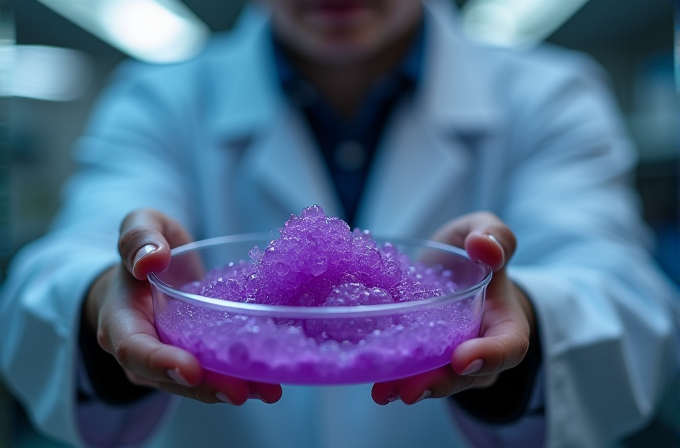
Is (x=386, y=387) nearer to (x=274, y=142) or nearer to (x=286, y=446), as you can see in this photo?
(x=286, y=446)

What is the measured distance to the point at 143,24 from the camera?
2475mm

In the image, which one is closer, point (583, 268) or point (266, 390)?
point (266, 390)

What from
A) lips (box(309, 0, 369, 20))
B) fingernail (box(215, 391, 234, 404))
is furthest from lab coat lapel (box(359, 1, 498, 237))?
fingernail (box(215, 391, 234, 404))

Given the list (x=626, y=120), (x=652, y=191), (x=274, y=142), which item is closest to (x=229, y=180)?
(x=274, y=142)

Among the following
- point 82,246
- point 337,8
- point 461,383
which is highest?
point 337,8

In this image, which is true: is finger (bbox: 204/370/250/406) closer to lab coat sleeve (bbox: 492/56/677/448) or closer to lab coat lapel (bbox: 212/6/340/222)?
lab coat sleeve (bbox: 492/56/677/448)

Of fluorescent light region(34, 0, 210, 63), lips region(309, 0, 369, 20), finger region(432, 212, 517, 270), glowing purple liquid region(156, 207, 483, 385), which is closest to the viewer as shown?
glowing purple liquid region(156, 207, 483, 385)

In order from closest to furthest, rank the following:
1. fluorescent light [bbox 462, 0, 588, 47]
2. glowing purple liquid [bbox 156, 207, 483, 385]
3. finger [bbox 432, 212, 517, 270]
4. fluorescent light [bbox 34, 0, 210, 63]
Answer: glowing purple liquid [bbox 156, 207, 483, 385]
finger [bbox 432, 212, 517, 270]
fluorescent light [bbox 34, 0, 210, 63]
fluorescent light [bbox 462, 0, 588, 47]

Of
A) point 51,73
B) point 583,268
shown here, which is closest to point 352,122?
point 583,268

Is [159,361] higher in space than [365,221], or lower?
higher

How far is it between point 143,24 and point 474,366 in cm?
256

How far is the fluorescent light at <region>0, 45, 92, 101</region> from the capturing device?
2.74 m

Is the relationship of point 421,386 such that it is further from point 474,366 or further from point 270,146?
point 270,146

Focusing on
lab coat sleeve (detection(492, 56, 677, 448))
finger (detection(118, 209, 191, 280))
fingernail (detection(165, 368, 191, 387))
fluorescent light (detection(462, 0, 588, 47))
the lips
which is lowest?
fluorescent light (detection(462, 0, 588, 47))
